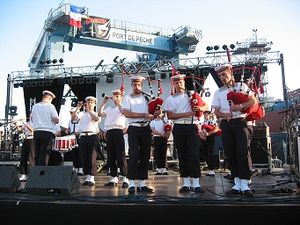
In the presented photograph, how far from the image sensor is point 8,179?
482 centimetres

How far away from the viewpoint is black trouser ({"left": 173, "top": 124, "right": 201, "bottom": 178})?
4789 mm

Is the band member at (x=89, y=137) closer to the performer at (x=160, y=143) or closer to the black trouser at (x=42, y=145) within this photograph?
the black trouser at (x=42, y=145)

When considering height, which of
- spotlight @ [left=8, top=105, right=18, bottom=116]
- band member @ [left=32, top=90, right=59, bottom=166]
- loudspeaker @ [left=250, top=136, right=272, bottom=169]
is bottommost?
loudspeaker @ [left=250, top=136, right=272, bottom=169]

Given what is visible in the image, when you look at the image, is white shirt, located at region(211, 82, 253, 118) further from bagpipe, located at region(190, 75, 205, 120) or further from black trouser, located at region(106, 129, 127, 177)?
black trouser, located at region(106, 129, 127, 177)

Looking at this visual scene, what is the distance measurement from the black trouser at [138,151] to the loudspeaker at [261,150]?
→ 13.7 ft

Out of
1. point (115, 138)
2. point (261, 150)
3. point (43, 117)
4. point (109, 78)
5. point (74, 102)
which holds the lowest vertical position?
point (261, 150)

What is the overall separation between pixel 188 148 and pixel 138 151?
79 centimetres

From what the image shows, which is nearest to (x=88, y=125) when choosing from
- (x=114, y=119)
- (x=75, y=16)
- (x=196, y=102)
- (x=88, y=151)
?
(x=88, y=151)

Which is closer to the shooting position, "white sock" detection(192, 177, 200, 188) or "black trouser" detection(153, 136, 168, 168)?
"white sock" detection(192, 177, 200, 188)

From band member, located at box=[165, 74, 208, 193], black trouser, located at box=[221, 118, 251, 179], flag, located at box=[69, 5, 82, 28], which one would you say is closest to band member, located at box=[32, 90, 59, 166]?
band member, located at box=[165, 74, 208, 193]

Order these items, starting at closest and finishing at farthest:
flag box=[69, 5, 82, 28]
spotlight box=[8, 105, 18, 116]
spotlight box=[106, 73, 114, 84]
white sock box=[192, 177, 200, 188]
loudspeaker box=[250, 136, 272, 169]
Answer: white sock box=[192, 177, 200, 188] → loudspeaker box=[250, 136, 272, 169] → spotlight box=[8, 105, 18, 116] → flag box=[69, 5, 82, 28] → spotlight box=[106, 73, 114, 84]

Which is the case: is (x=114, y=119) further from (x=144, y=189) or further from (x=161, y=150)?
(x=161, y=150)

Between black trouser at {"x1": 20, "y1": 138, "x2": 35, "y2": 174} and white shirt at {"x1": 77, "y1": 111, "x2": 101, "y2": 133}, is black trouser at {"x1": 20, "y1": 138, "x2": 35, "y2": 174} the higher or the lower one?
the lower one

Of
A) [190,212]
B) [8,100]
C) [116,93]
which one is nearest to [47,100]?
[116,93]
